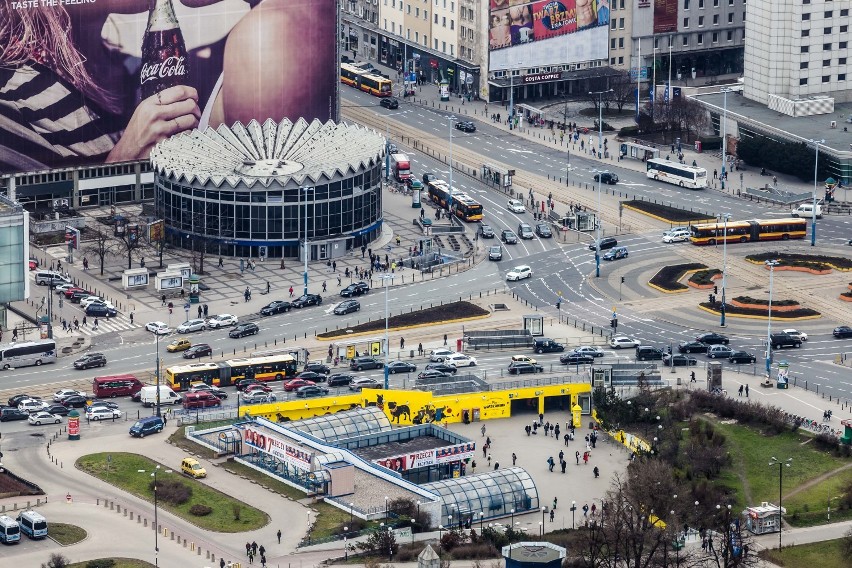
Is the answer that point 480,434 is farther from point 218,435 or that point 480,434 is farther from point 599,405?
point 218,435

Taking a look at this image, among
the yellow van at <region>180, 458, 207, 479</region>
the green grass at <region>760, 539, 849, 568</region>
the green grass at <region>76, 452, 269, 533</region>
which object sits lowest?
the green grass at <region>760, 539, 849, 568</region>

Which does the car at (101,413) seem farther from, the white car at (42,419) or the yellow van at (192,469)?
the yellow van at (192,469)

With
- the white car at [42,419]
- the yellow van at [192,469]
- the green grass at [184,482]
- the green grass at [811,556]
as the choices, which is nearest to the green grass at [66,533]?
the green grass at [184,482]

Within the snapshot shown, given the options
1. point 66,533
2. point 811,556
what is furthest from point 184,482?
point 811,556

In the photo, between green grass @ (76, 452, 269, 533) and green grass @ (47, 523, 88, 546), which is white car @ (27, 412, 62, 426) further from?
green grass @ (47, 523, 88, 546)

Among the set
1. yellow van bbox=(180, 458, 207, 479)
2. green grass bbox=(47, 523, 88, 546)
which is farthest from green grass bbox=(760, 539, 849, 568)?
green grass bbox=(47, 523, 88, 546)
